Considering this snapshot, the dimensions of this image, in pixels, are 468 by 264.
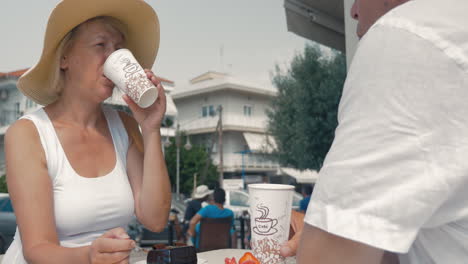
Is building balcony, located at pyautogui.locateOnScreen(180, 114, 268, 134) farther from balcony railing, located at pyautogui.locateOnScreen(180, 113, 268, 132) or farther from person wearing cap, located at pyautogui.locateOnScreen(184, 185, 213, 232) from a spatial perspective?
person wearing cap, located at pyautogui.locateOnScreen(184, 185, 213, 232)

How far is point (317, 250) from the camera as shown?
1.75 ft

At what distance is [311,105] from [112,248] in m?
11.5

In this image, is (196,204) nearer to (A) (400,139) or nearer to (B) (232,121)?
(A) (400,139)

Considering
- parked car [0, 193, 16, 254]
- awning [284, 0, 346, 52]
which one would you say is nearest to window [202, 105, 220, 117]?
parked car [0, 193, 16, 254]

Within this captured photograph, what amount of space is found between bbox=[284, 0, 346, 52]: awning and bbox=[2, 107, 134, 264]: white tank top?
3.40 m

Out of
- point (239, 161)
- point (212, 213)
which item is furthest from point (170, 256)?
point (239, 161)

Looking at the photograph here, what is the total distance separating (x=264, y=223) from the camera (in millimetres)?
966

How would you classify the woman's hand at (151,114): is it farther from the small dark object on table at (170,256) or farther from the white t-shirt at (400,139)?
the white t-shirt at (400,139)

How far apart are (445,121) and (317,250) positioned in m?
0.24

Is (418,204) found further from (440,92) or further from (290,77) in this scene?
(290,77)

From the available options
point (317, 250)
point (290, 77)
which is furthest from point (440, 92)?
point (290, 77)

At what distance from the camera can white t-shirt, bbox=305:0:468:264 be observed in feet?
1.64

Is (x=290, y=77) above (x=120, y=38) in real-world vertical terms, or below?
above

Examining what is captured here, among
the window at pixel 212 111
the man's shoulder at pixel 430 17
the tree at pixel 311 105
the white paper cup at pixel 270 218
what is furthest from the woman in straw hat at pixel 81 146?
the window at pixel 212 111
